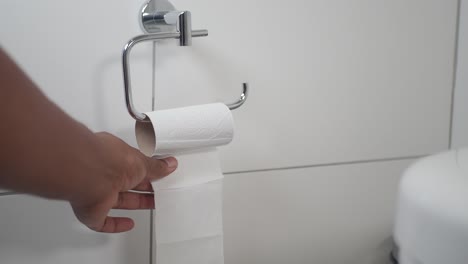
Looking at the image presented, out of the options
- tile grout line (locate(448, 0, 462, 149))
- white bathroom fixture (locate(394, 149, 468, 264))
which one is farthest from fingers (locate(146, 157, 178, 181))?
tile grout line (locate(448, 0, 462, 149))

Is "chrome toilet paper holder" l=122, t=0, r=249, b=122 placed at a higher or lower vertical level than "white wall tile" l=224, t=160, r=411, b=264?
higher

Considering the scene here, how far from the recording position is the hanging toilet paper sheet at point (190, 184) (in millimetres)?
512

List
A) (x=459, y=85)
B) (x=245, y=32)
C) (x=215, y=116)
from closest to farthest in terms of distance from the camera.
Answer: (x=215, y=116)
(x=245, y=32)
(x=459, y=85)

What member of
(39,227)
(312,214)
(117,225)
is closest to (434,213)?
(312,214)

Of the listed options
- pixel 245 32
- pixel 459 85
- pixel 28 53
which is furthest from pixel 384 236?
pixel 28 53

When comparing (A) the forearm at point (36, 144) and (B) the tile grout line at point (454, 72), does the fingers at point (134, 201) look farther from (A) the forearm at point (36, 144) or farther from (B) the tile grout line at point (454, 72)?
(B) the tile grout line at point (454, 72)

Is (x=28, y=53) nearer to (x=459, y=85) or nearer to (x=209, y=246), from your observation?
(x=209, y=246)

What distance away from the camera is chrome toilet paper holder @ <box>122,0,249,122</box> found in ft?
1.70

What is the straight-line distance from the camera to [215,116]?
528mm

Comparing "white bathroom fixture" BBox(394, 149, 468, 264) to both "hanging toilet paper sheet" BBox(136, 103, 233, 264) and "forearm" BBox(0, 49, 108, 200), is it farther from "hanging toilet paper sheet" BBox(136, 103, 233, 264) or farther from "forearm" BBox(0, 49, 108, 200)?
"forearm" BBox(0, 49, 108, 200)

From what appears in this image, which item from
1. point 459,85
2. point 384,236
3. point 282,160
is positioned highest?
point 459,85

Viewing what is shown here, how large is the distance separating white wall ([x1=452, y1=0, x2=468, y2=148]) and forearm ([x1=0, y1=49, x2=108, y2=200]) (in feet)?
2.22

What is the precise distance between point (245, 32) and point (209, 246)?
1.03 feet

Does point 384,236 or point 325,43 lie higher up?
point 325,43
